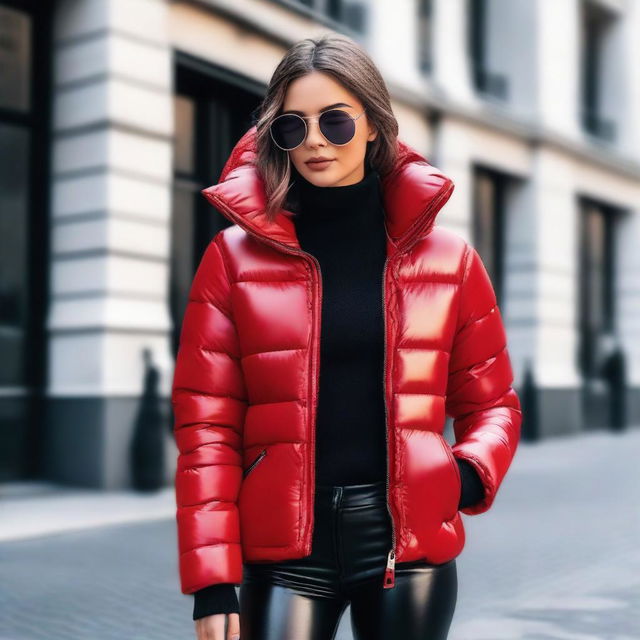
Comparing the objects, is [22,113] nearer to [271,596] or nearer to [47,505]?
[47,505]

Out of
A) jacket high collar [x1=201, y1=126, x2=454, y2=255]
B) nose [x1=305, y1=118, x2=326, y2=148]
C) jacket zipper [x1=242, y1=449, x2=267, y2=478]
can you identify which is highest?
nose [x1=305, y1=118, x2=326, y2=148]

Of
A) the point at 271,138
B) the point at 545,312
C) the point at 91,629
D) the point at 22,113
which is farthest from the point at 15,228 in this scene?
the point at 545,312

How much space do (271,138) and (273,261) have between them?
0.92ft

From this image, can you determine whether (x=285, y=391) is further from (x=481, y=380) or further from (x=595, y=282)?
(x=595, y=282)

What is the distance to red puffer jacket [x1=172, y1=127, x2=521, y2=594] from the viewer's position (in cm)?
228

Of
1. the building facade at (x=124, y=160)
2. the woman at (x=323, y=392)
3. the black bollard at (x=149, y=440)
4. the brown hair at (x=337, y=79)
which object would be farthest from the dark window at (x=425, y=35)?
the woman at (x=323, y=392)

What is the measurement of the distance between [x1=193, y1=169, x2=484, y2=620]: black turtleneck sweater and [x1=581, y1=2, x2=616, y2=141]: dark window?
21.2m

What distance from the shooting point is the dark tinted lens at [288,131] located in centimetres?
237

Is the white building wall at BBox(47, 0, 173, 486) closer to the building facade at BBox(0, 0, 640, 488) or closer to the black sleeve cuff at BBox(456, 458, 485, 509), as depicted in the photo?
the building facade at BBox(0, 0, 640, 488)

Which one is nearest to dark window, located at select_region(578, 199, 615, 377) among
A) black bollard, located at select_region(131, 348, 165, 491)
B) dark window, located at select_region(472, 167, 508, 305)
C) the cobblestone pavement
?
dark window, located at select_region(472, 167, 508, 305)

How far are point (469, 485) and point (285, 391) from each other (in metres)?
0.47

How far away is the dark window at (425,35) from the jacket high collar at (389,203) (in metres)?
15.2

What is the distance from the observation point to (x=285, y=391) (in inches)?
90.6

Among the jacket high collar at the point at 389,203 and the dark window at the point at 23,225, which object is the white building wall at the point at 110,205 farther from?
the jacket high collar at the point at 389,203
